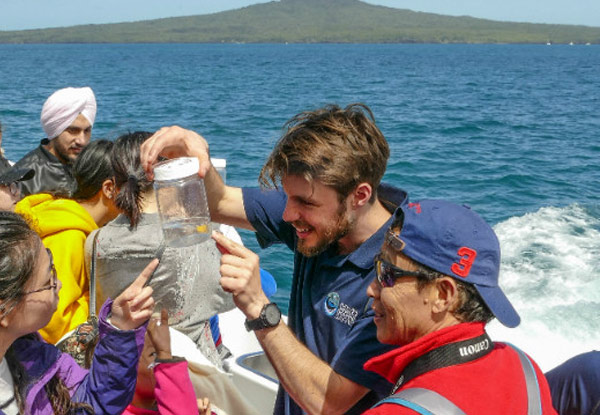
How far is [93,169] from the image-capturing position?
359cm

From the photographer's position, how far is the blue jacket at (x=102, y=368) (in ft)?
7.40

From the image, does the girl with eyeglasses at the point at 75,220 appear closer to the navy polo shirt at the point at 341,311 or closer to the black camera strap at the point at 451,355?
the navy polo shirt at the point at 341,311

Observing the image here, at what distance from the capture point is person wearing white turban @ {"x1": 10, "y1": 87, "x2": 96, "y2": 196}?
16.5ft

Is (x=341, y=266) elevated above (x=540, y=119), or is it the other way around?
(x=341, y=266)

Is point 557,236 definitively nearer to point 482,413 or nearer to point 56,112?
point 56,112

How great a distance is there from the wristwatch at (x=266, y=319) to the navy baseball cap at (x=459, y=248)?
0.58 m

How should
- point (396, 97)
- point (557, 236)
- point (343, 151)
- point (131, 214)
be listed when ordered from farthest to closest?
point (396, 97) → point (557, 236) → point (131, 214) → point (343, 151)

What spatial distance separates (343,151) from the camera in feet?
8.05

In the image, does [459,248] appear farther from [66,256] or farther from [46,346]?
[66,256]

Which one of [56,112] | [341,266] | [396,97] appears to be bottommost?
[396,97]

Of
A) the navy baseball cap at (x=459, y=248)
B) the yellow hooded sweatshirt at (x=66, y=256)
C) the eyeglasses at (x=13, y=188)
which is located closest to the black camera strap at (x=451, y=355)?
the navy baseball cap at (x=459, y=248)

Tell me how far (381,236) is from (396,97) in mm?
35471

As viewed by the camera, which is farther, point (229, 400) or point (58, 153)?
point (58, 153)

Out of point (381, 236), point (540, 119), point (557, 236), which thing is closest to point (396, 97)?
point (540, 119)
